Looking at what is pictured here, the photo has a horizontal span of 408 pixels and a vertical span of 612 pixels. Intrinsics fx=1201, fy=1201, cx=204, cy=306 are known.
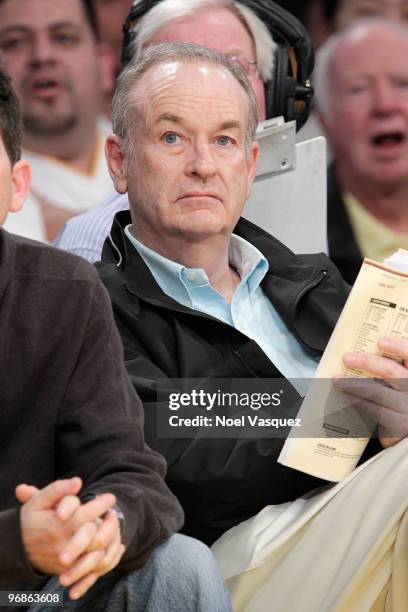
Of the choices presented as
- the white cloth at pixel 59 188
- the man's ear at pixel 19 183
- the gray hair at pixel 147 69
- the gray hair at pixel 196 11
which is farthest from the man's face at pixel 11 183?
the white cloth at pixel 59 188

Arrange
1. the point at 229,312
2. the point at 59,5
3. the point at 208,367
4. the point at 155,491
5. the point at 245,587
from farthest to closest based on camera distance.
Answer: the point at 59,5 < the point at 229,312 < the point at 208,367 < the point at 245,587 < the point at 155,491

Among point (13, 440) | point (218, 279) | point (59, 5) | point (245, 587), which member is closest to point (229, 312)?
point (218, 279)

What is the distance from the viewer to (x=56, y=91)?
3.45 m

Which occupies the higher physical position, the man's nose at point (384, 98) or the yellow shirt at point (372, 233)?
the man's nose at point (384, 98)

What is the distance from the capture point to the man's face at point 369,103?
3342 mm

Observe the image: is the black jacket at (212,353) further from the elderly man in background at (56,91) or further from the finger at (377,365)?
the elderly man in background at (56,91)

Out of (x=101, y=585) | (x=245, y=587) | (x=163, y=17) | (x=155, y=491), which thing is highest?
(x=163, y=17)

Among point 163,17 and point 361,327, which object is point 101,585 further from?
point 163,17

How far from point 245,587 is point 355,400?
38cm

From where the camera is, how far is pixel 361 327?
6.98 ft

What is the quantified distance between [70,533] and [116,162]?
1.18m

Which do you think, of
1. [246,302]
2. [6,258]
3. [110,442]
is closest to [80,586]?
[110,442]

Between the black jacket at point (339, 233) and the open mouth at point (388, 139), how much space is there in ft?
0.46

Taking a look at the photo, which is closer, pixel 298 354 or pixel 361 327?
pixel 361 327
